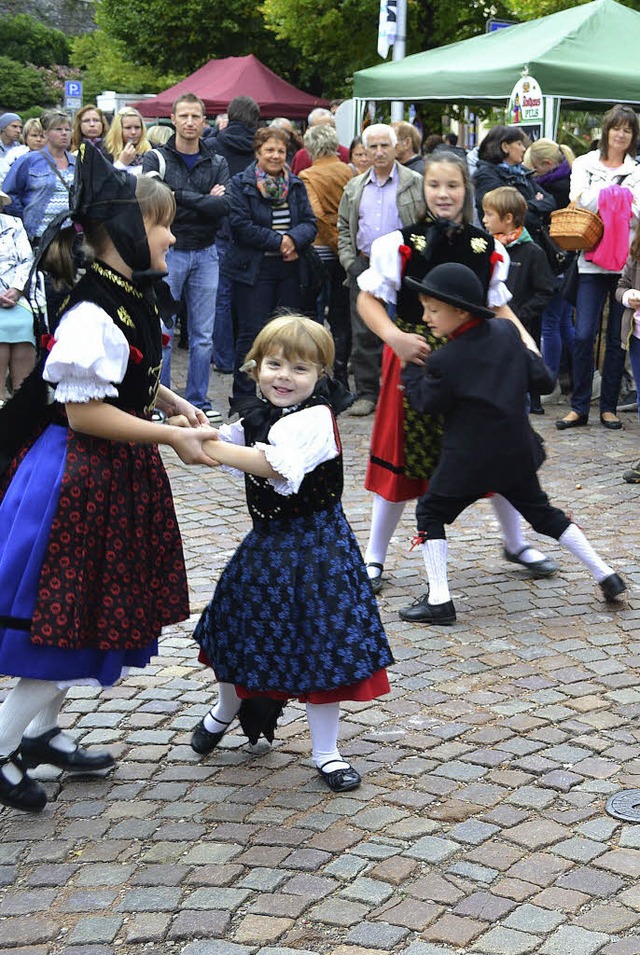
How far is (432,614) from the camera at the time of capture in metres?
5.59

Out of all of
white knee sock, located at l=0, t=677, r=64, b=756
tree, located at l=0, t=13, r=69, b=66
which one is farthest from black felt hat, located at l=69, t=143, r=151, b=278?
tree, located at l=0, t=13, r=69, b=66

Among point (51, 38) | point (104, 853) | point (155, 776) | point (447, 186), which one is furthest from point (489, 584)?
point (51, 38)

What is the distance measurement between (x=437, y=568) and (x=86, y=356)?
2.44 m

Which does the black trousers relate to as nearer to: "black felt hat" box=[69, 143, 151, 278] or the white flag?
"black felt hat" box=[69, 143, 151, 278]

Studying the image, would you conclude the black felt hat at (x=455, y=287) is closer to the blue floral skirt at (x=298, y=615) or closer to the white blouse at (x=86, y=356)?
the blue floral skirt at (x=298, y=615)

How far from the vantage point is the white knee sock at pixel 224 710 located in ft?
13.7

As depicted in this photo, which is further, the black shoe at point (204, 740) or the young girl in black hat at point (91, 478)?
the black shoe at point (204, 740)

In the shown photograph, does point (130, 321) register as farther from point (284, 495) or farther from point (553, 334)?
point (553, 334)

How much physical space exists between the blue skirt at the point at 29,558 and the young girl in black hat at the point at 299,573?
0.50 m

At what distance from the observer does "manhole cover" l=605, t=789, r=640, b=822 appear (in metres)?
3.81

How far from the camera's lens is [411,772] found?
13.6 ft

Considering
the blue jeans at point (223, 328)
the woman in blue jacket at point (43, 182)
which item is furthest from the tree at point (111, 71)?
the woman in blue jacket at point (43, 182)

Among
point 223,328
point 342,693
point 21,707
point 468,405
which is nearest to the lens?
point 21,707

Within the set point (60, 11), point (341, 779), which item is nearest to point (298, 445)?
point (341, 779)
